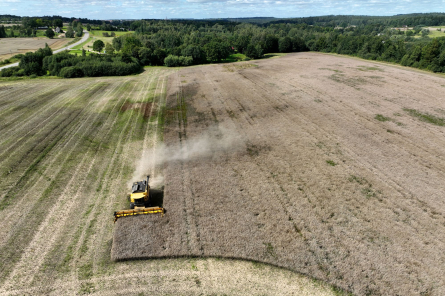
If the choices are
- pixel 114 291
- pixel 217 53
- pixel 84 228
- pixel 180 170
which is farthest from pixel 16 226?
pixel 217 53

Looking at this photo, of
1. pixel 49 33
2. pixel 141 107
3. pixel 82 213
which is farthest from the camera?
pixel 49 33

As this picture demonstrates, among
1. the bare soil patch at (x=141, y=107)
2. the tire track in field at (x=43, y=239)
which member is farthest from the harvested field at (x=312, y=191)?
the tire track in field at (x=43, y=239)

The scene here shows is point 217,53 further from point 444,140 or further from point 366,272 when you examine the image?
point 366,272

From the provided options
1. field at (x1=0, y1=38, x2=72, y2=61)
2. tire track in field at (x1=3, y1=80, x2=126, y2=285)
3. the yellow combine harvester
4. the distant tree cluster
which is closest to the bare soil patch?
tire track in field at (x1=3, y1=80, x2=126, y2=285)

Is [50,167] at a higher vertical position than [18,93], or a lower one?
lower

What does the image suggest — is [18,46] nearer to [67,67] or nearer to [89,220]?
[67,67]

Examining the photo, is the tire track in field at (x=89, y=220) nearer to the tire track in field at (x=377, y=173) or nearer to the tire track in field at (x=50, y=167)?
the tire track in field at (x=50, y=167)

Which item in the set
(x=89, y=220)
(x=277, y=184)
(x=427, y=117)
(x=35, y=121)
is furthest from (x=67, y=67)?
(x=427, y=117)

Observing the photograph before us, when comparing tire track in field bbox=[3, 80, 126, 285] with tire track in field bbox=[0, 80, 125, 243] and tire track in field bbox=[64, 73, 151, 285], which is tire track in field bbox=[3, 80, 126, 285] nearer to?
tire track in field bbox=[64, 73, 151, 285]
